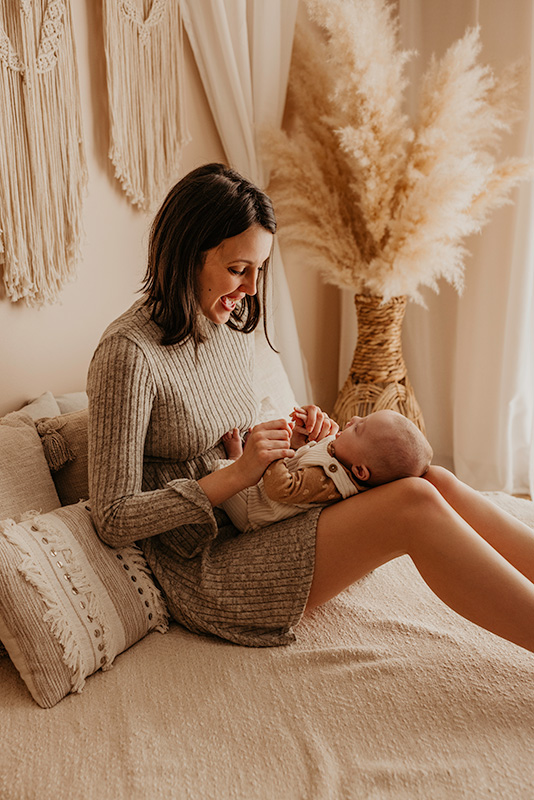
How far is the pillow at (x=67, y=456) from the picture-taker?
5.08 feet

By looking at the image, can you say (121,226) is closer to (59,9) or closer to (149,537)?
(59,9)

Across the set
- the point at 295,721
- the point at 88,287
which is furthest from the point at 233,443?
the point at 88,287

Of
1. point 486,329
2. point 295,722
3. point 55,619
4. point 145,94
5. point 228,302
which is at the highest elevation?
point 145,94

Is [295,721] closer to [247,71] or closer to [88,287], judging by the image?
[88,287]

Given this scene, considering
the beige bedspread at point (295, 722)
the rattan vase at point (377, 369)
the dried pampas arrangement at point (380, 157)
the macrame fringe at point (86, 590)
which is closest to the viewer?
the beige bedspread at point (295, 722)

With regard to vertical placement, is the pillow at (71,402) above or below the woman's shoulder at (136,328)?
below

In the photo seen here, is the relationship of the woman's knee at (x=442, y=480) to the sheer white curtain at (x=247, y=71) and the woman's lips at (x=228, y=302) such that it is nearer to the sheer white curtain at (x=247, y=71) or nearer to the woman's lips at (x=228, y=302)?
the woman's lips at (x=228, y=302)

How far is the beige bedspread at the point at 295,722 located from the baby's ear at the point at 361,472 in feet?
0.98

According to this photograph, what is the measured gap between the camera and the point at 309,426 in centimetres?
157

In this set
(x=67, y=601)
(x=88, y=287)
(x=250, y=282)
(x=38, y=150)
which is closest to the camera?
(x=67, y=601)

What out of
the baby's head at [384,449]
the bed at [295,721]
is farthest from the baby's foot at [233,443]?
the bed at [295,721]

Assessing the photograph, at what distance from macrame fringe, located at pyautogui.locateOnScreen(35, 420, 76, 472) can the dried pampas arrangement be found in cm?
118

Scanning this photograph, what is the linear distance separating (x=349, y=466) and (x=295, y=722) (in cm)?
47

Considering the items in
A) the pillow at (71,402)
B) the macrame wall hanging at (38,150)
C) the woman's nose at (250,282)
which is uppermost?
the macrame wall hanging at (38,150)
